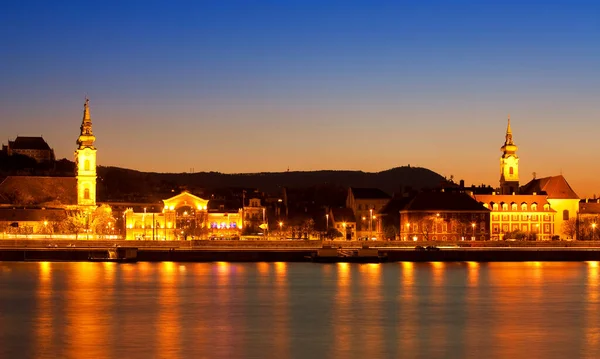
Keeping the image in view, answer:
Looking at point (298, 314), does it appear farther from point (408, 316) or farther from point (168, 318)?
point (168, 318)

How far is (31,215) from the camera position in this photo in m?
142

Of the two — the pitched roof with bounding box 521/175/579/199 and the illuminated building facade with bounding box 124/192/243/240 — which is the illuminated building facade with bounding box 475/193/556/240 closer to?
the pitched roof with bounding box 521/175/579/199

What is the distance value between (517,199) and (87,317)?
319 feet

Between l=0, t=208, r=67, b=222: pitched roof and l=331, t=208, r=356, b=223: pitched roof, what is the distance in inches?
1287

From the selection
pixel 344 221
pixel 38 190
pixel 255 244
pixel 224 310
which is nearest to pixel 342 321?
pixel 224 310

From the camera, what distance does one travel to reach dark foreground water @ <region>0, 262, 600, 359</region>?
4006 centimetres

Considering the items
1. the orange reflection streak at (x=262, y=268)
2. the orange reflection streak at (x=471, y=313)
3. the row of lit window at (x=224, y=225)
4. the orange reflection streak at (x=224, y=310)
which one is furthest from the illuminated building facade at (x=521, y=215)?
the orange reflection streak at (x=471, y=313)

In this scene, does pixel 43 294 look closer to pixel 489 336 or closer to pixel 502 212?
pixel 489 336

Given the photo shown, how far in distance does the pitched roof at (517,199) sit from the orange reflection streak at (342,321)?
66.0 meters

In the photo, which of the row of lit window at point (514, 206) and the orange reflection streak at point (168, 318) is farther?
the row of lit window at point (514, 206)

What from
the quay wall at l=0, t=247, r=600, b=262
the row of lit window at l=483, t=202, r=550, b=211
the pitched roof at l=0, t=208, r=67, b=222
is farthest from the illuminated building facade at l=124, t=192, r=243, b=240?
the quay wall at l=0, t=247, r=600, b=262

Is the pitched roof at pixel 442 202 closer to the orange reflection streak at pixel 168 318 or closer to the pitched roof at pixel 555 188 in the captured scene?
the pitched roof at pixel 555 188

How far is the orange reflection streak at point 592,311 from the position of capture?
138 ft

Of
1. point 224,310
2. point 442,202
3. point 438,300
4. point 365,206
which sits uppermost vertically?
point 365,206
